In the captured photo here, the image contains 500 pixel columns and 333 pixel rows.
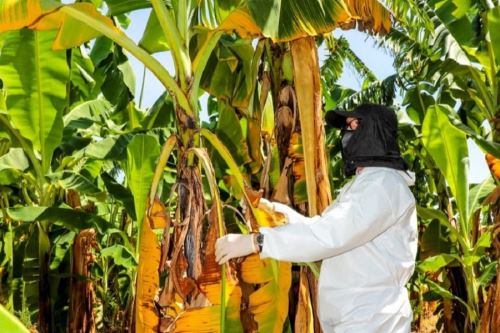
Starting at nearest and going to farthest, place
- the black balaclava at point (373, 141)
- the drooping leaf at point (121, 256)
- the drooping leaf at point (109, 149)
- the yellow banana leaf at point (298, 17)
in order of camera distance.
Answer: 1. the black balaclava at point (373, 141)
2. the yellow banana leaf at point (298, 17)
3. the drooping leaf at point (109, 149)
4. the drooping leaf at point (121, 256)

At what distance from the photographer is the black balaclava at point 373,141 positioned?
194 cm

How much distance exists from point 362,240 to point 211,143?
2.72 ft

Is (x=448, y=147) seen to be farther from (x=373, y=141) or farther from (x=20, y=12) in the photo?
(x=20, y=12)

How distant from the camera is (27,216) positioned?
12.2 ft

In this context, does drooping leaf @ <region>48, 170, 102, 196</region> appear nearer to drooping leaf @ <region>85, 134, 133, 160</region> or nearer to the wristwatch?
drooping leaf @ <region>85, 134, 133, 160</region>

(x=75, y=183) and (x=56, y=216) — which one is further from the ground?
(x=75, y=183)

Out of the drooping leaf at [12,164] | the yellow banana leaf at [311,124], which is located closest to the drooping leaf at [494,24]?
the yellow banana leaf at [311,124]

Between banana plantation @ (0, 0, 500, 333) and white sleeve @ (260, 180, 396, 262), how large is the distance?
535mm

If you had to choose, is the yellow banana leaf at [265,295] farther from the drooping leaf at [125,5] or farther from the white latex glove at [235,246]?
the drooping leaf at [125,5]

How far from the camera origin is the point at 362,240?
6.07 ft

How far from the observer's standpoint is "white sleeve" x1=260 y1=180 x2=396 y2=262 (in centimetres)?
178

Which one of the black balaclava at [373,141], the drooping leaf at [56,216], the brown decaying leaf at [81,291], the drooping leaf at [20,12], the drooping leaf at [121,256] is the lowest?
the brown decaying leaf at [81,291]

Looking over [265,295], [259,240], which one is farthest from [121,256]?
[259,240]

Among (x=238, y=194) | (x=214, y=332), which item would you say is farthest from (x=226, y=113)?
(x=214, y=332)
